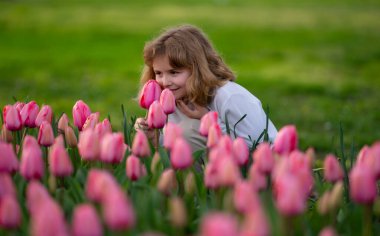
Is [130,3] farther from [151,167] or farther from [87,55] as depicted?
[151,167]

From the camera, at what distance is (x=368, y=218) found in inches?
79.4

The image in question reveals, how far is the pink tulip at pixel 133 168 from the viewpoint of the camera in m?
2.21

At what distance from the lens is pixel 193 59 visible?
3.76m

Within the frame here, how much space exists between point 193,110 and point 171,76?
218mm

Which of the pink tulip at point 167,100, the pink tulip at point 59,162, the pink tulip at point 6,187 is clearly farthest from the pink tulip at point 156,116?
the pink tulip at point 6,187

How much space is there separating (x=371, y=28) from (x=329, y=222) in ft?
40.4

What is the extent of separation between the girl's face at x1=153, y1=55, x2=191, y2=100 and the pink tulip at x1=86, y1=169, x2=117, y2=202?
1941 millimetres

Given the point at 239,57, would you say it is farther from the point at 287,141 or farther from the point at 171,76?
the point at 287,141

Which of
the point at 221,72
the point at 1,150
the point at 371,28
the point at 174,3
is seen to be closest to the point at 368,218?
the point at 1,150

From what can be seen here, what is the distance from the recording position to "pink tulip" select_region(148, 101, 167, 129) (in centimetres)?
262

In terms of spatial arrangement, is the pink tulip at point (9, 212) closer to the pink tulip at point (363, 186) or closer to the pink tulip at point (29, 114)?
the pink tulip at point (363, 186)

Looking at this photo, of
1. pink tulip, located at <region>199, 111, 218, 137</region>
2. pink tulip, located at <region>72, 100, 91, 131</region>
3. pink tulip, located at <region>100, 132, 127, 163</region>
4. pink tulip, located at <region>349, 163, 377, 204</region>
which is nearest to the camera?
pink tulip, located at <region>349, 163, 377, 204</region>

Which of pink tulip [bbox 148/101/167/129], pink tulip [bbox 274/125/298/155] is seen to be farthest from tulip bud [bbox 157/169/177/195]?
pink tulip [bbox 148/101/167/129]

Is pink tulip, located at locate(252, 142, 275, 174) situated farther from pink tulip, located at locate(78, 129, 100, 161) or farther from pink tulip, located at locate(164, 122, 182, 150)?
pink tulip, located at locate(78, 129, 100, 161)
